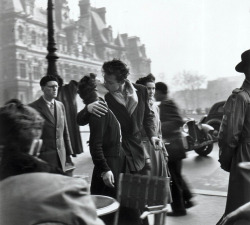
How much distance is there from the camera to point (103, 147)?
3.17m

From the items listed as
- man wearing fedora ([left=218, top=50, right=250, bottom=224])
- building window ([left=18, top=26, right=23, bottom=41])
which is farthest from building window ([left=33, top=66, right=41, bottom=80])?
man wearing fedora ([left=218, top=50, right=250, bottom=224])

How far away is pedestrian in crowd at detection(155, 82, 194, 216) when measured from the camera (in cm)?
463

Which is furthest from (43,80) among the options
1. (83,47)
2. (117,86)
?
(117,86)

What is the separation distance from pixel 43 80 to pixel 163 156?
1716 millimetres

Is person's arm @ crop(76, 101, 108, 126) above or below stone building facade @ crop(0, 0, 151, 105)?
below

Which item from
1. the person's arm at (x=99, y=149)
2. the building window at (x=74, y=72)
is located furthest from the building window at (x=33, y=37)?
the person's arm at (x=99, y=149)

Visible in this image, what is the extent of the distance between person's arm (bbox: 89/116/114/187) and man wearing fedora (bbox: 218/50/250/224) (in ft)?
3.45

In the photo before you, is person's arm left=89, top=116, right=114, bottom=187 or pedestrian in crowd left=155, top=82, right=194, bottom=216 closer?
person's arm left=89, top=116, right=114, bottom=187

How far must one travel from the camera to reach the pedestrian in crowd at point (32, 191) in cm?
145

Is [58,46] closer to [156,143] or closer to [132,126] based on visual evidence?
[156,143]

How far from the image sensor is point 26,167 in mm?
1545

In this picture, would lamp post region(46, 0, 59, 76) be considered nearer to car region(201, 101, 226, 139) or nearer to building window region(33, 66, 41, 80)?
building window region(33, 66, 41, 80)

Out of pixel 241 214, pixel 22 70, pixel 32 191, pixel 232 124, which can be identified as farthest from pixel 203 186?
pixel 32 191

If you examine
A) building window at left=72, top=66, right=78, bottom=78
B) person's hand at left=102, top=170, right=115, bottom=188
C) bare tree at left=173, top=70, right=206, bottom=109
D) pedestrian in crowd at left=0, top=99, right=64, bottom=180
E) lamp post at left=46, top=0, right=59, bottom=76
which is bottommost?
person's hand at left=102, top=170, right=115, bottom=188
